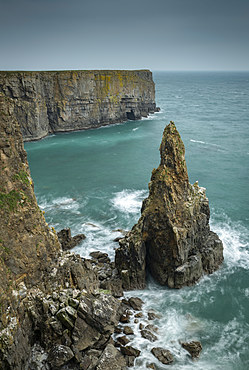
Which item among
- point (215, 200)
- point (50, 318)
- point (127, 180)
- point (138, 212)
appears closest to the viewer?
point (50, 318)

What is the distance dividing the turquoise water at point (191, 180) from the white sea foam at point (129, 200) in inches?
6.1

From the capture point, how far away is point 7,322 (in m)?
17.2

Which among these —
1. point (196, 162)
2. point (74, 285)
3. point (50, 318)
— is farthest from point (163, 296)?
point (196, 162)

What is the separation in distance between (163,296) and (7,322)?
1543cm

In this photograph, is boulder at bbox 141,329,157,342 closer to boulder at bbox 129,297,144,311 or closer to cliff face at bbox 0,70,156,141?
boulder at bbox 129,297,144,311

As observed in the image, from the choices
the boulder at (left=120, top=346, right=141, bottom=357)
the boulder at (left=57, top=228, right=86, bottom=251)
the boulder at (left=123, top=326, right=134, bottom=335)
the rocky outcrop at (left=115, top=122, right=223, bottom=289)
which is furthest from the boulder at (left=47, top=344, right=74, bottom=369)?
the boulder at (left=57, top=228, right=86, bottom=251)

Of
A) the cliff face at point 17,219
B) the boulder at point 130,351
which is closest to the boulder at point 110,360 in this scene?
the boulder at point 130,351

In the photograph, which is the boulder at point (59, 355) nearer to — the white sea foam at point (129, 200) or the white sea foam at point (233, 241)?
the white sea foam at point (233, 241)

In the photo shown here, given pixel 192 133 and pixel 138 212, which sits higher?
pixel 192 133

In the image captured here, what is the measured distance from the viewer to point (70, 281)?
72.2 feet

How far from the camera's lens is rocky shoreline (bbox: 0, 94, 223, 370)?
61.0ft

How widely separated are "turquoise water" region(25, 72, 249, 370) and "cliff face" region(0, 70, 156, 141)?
4.68 meters

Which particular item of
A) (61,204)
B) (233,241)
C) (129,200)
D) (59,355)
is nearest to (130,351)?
(59,355)

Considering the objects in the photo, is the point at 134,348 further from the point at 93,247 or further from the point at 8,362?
the point at 93,247
